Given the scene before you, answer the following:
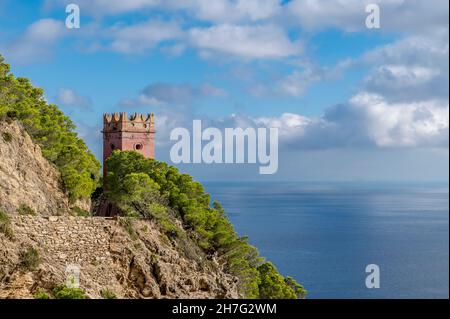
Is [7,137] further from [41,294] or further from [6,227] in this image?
[41,294]

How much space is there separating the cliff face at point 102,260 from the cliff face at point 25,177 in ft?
8.76

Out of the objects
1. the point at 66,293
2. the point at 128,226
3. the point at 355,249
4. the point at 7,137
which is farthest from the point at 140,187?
the point at 355,249

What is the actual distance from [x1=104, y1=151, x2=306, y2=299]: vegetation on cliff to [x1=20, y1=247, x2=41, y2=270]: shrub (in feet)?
32.7

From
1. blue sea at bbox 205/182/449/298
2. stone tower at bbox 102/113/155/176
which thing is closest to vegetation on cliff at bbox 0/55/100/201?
stone tower at bbox 102/113/155/176

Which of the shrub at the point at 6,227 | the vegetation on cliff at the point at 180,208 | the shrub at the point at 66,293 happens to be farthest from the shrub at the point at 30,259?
the vegetation on cliff at the point at 180,208

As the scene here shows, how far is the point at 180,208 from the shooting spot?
129ft

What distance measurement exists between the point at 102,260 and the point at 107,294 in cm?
191

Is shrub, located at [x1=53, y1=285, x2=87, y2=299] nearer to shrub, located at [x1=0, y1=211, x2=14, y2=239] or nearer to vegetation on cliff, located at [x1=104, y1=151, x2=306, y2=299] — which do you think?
shrub, located at [x1=0, y1=211, x2=14, y2=239]

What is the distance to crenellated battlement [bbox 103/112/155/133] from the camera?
50750 mm

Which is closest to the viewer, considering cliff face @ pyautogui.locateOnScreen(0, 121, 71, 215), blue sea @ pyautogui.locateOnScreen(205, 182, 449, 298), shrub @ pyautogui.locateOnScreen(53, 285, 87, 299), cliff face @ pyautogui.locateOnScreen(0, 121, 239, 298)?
shrub @ pyautogui.locateOnScreen(53, 285, 87, 299)

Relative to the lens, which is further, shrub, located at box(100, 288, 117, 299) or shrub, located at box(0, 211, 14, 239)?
shrub, located at box(100, 288, 117, 299)
